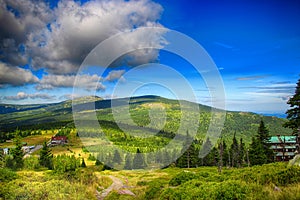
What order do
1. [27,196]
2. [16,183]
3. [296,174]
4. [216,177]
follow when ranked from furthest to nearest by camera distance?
1. [16,183]
2. [27,196]
3. [216,177]
4. [296,174]

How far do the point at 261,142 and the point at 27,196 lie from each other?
53.4 m

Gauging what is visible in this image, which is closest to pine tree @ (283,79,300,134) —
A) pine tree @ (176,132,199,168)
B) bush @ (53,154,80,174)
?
bush @ (53,154,80,174)

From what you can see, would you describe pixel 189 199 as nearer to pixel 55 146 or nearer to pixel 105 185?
pixel 105 185

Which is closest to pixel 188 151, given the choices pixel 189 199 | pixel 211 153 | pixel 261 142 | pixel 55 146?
pixel 211 153

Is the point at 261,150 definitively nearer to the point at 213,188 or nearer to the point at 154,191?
the point at 154,191

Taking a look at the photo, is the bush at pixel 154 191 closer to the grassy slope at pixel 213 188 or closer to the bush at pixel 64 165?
the grassy slope at pixel 213 188

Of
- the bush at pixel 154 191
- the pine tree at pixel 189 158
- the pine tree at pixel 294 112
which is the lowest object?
the pine tree at pixel 189 158

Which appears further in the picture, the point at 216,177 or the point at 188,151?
the point at 188,151

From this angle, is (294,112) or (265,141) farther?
(265,141)

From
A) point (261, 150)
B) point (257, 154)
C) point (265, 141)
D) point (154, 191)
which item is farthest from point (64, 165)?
point (265, 141)

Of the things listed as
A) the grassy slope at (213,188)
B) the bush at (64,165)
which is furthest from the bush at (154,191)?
the bush at (64,165)

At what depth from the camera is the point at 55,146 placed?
159625 mm

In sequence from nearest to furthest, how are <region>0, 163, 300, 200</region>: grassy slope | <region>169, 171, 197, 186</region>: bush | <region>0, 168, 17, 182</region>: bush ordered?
1. <region>0, 163, 300, 200</region>: grassy slope
2. <region>169, 171, 197, 186</region>: bush
3. <region>0, 168, 17, 182</region>: bush

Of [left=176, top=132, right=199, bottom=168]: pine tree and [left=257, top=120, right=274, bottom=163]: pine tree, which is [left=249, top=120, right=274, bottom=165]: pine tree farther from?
[left=176, top=132, right=199, bottom=168]: pine tree
